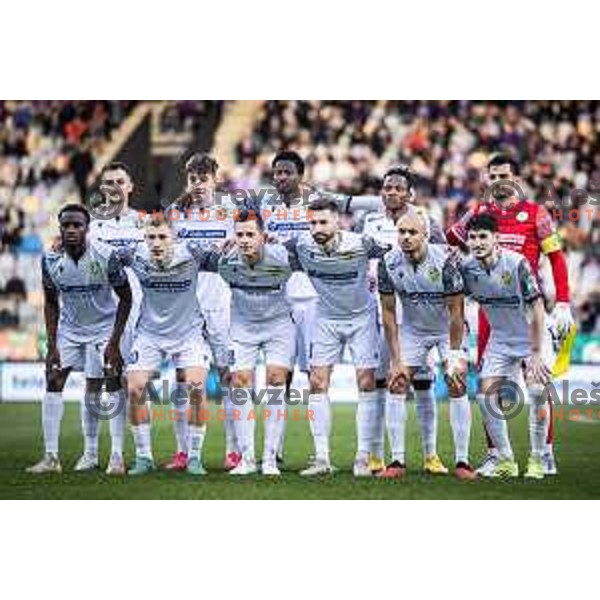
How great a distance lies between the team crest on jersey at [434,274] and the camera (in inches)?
355

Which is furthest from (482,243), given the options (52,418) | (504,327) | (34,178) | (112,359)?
(34,178)

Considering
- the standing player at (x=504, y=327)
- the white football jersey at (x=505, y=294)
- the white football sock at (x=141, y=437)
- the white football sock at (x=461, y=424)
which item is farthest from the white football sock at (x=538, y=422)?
the white football sock at (x=141, y=437)

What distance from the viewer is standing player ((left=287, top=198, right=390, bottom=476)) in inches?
354

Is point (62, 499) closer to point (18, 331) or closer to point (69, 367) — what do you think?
point (69, 367)

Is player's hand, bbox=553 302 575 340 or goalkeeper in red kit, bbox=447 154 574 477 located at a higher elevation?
goalkeeper in red kit, bbox=447 154 574 477

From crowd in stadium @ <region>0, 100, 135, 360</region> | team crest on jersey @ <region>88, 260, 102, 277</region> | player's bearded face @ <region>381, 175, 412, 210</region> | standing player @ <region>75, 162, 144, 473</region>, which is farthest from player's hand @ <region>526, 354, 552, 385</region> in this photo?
crowd in stadium @ <region>0, 100, 135, 360</region>

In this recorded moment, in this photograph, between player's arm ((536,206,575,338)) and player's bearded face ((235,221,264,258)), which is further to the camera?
player's arm ((536,206,575,338))

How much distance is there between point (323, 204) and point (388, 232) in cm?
51

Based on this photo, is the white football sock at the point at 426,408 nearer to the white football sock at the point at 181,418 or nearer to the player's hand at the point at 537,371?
the player's hand at the point at 537,371

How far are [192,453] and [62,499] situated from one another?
1.04 meters

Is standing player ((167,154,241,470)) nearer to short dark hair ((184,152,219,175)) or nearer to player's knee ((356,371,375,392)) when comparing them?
short dark hair ((184,152,219,175))

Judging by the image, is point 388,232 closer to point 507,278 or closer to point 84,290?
point 507,278

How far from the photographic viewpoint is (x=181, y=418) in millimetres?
9500

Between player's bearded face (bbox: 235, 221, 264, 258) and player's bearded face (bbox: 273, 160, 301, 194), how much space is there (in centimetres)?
52
